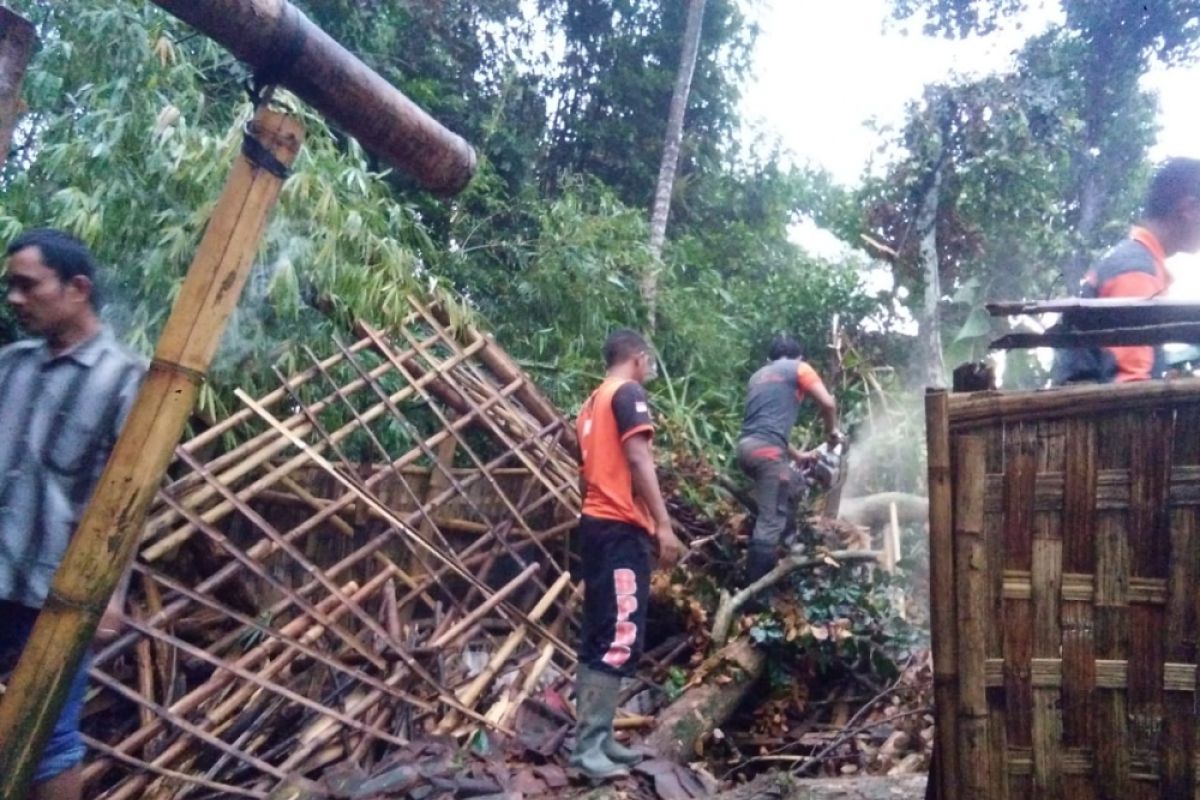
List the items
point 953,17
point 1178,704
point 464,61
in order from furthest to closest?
point 953,17 < point 464,61 < point 1178,704

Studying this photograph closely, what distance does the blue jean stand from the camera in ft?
6.68

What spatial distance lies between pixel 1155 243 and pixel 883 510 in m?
3.93

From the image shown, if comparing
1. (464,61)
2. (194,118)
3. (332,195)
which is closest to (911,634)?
(332,195)

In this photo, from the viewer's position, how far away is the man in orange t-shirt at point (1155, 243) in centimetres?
265

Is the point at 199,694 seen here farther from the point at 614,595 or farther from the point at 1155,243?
the point at 1155,243

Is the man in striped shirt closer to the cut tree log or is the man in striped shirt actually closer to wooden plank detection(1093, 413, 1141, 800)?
wooden plank detection(1093, 413, 1141, 800)

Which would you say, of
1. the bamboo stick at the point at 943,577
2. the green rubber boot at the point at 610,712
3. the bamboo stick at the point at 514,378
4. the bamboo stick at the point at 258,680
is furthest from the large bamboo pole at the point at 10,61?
the bamboo stick at the point at 514,378

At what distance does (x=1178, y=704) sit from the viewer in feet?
5.59

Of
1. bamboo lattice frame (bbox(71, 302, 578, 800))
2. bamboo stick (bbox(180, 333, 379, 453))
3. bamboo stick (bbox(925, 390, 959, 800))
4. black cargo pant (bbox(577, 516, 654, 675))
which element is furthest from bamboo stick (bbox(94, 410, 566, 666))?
bamboo stick (bbox(925, 390, 959, 800))

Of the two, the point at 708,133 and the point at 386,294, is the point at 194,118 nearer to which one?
the point at 386,294

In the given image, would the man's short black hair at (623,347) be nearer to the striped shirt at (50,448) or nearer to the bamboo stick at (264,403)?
the bamboo stick at (264,403)

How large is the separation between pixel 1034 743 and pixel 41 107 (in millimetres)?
5160

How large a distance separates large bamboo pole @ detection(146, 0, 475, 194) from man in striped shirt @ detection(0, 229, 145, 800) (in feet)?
2.11

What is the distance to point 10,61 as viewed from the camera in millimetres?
1936
